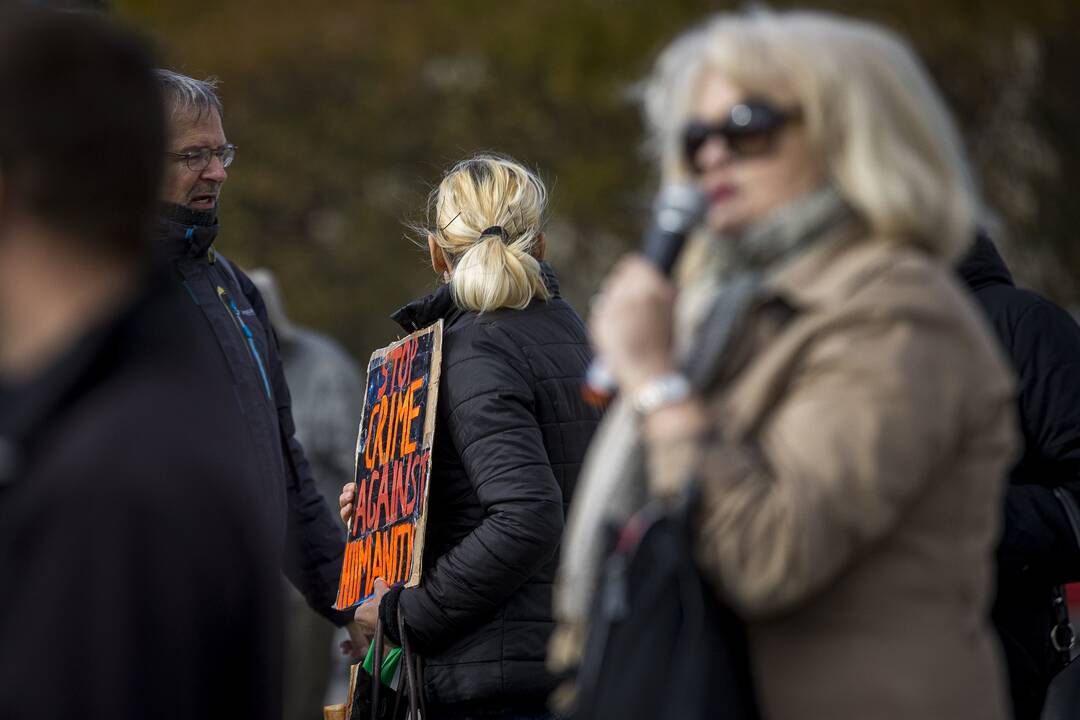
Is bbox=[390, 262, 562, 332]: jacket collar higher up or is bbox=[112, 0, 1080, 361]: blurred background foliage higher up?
bbox=[112, 0, 1080, 361]: blurred background foliage

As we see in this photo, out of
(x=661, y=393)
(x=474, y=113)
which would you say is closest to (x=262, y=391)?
(x=661, y=393)

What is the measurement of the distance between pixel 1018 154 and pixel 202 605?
15401 millimetres

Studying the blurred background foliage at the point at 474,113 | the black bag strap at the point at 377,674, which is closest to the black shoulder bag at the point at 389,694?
the black bag strap at the point at 377,674

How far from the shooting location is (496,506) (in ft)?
13.6

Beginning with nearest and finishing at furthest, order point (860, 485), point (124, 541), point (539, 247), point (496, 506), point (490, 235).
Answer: point (124, 541), point (860, 485), point (496, 506), point (490, 235), point (539, 247)

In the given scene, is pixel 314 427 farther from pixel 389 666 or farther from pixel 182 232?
pixel 389 666

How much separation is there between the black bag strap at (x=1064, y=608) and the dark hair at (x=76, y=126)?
2.62 meters

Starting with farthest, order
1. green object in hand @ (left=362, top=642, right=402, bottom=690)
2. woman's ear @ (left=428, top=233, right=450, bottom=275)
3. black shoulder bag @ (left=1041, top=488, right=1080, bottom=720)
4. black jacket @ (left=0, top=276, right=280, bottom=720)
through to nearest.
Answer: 1. woman's ear @ (left=428, top=233, right=450, bottom=275)
2. green object in hand @ (left=362, top=642, right=402, bottom=690)
3. black shoulder bag @ (left=1041, top=488, right=1080, bottom=720)
4. black jacket @ (left=0, top=276, right=280, bottom=720)

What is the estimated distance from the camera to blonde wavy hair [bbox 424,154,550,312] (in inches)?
→ 171

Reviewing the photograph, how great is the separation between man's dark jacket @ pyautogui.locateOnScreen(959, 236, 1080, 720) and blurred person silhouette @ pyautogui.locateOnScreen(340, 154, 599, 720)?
41.1 inches

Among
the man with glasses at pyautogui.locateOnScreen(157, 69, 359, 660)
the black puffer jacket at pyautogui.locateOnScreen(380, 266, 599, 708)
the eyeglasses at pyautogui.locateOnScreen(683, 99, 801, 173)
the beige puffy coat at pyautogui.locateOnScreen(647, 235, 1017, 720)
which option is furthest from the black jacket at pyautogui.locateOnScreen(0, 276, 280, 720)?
the man with glasses at pyautogui.locateOnScreen(157, 69, 359, 660)

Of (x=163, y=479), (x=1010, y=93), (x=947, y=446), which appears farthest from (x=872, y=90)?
(x=1010, y=93)

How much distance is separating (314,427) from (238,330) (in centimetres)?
416

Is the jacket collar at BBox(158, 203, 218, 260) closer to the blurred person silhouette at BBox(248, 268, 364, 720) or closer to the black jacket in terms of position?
the black jacket
